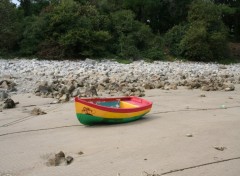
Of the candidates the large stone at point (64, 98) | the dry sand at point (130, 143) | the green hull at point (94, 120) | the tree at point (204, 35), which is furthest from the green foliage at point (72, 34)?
the green hull at point (94, 120)

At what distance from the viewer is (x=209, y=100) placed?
9797mm

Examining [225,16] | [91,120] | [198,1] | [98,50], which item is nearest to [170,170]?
[91,120]

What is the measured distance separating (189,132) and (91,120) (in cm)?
182

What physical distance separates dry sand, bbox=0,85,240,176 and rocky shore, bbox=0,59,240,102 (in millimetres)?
2404

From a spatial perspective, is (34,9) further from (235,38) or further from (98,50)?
(235,38)

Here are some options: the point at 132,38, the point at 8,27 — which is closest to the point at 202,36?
the point at 132,38

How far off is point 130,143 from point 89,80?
8.12m

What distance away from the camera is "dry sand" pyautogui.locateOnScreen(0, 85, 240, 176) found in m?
4.47

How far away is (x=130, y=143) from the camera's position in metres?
5.48

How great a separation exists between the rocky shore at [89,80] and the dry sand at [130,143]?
2.40m

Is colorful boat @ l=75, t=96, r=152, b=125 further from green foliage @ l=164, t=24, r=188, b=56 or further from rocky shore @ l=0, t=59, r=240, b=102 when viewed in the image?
green foliage @ l=164, t=24, r=188, b=56

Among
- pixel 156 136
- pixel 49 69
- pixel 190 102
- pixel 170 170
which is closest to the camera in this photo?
pixel 170 170

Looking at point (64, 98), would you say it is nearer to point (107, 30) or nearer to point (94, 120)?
point (94, 120)

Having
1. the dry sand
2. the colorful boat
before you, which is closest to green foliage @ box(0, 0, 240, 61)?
the dry sand
